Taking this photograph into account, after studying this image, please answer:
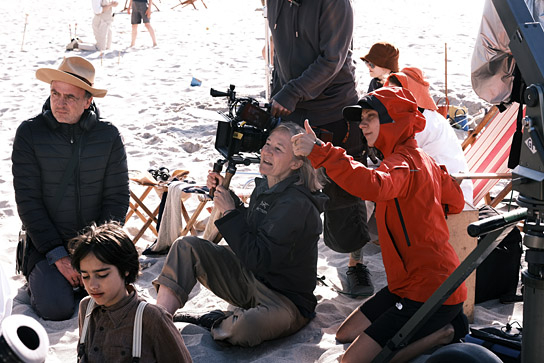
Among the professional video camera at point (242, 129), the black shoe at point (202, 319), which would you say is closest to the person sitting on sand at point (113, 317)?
the black shoe at point (202, 319)

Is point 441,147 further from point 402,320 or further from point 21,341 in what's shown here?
point 21,341

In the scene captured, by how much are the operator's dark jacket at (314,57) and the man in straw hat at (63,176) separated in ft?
3.74

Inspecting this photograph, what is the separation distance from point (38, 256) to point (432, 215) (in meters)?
2.40

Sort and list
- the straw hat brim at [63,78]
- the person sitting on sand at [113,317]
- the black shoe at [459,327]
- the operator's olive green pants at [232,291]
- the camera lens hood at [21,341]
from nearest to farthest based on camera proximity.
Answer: the camera lens hood at [21,341], the person sitting on sand at [113,317], the black shoe at [459,327], the operator's olive green pants at [232,291], the straw hat brim at [63,78]

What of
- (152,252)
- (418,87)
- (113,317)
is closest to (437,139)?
(418,87)

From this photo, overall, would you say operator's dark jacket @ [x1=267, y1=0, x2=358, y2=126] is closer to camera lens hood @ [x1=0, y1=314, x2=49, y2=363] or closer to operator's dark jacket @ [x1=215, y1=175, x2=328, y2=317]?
operator's dark jacket @ [x1=215, y1=175, x2=328, y2=317]

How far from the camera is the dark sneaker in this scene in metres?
4.30

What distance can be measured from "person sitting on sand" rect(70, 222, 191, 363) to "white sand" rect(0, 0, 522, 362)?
787 mm

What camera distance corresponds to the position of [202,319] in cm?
387

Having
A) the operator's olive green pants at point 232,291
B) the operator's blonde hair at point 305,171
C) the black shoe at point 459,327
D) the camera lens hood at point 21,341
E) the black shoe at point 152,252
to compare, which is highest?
the camera lens hood at point 21,341

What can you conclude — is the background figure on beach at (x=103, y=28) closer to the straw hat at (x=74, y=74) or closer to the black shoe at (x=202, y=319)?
the straw hat at (x=74, y=74)

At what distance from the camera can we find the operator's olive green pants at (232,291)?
11.7 feet

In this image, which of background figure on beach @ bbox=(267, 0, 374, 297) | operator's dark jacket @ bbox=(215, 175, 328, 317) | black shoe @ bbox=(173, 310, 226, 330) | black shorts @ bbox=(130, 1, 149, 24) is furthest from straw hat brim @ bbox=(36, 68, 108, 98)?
black shorts @ bbox=(130, 1, 149, 24)

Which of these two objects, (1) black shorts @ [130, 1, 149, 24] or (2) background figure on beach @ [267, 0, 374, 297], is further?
(1) black shorts @ [130, 1, 149, 24]
